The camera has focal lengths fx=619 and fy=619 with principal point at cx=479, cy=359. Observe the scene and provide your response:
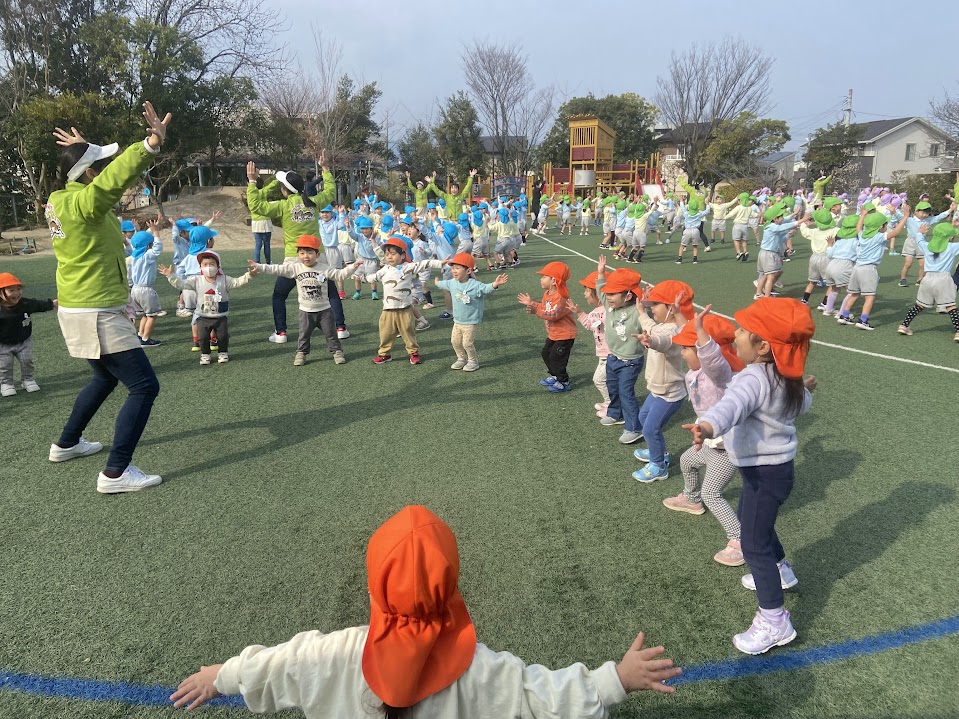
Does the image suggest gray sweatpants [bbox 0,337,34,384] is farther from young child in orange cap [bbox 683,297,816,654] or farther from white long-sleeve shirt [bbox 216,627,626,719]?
young child in orange cap [bbox 683,297,816,654]

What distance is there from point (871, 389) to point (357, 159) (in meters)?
41.0

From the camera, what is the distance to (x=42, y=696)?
9.56 ft

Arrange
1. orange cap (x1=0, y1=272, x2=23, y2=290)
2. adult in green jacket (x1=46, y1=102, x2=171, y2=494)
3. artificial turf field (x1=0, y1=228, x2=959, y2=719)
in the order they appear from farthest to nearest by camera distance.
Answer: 1. orange cap (x1=0, y1=272, x2=23, y2=290)
2. adult in green jacket (x1=46, y1=102, x2=171, y2=494)
3. artificial turf field (x1=0, y1=228, x2=959, y2=719)

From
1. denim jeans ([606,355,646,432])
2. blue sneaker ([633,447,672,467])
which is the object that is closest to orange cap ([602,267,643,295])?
denim jeans ([606,355,646,432])

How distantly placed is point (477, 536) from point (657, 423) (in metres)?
1.70

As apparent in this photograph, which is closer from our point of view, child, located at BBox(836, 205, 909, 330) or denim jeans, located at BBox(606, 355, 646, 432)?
denim jeans, located at BBox(606, 355, 646, 432)

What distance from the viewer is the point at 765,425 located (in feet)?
10.2

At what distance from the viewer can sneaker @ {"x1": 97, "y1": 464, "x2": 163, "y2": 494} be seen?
4.72m

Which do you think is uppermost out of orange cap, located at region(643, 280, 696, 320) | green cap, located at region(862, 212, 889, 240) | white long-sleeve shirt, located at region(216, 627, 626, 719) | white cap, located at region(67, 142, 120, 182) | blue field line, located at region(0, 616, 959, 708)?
white cap, located at region(67, 142, 120, 182)

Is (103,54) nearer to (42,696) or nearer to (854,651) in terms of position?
(42,696)

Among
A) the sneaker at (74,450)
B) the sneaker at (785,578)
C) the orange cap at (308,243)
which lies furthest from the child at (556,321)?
the sneaker at (74,450)

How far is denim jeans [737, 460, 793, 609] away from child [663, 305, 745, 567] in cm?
57

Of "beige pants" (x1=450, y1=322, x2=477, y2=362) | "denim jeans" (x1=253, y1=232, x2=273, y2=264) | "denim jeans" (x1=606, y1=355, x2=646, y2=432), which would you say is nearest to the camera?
"denim jeans" (x1=606, y1=355, x2=646, y2=432)

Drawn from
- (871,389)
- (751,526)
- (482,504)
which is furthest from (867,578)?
(871,389)
